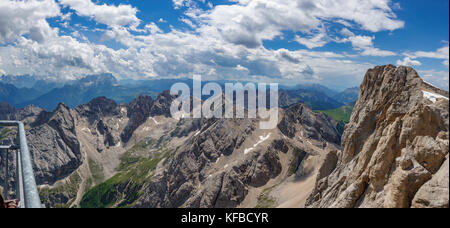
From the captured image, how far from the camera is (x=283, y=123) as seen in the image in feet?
584

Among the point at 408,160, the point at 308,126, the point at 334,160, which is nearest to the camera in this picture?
the point at 408,160

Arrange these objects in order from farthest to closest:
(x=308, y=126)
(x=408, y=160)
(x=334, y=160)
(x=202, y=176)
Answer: (x=308, y=126), (x=202, y=176), (x=334, y=160), (x=408, y=160)

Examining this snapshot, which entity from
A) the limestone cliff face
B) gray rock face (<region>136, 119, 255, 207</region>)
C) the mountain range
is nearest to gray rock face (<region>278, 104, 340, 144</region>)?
the mountain range

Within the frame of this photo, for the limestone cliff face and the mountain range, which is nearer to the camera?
the limestone cliff face

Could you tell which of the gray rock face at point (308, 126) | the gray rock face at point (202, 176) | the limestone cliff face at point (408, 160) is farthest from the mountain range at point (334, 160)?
the gray rock face at point (308, 126)

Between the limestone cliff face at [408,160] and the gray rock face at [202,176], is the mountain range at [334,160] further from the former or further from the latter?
the gray rock face at [202,176]

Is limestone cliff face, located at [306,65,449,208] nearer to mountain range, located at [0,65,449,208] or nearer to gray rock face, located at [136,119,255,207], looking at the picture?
mountain range, located at [0,65,449,208]

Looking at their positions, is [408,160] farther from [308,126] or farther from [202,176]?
[308,126]

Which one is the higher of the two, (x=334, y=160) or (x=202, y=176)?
(x=334, y=160)

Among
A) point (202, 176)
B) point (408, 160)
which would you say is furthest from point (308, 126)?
point (408, 160)

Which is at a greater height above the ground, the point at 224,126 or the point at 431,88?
the point at 431,88

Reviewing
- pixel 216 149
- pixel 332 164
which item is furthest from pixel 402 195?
pixel 216 149
